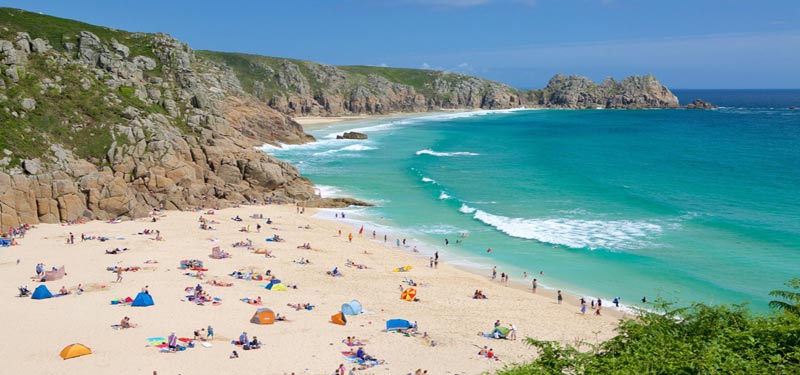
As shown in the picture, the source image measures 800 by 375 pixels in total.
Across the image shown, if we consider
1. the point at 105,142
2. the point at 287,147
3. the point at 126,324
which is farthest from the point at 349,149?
the point at 126,324

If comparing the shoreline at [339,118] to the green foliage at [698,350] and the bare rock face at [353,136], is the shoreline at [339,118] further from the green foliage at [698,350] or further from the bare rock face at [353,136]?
the green foliage at [698,350]

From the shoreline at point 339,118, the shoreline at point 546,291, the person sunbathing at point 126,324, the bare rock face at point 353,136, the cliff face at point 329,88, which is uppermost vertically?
the cliff face at point 329,88

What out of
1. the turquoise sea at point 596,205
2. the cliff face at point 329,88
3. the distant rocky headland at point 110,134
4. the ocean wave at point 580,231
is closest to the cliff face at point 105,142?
the distant rocky headland at point 110,134

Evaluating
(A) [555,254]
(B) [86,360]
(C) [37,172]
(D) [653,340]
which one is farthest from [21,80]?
(D) [653,340]

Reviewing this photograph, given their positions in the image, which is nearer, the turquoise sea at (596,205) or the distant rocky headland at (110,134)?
the turquoise sea at (596,205)

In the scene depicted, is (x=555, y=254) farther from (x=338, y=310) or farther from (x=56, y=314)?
(x=56, y=314)

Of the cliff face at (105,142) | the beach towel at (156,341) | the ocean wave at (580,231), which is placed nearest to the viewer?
the beach towel at (156,341)

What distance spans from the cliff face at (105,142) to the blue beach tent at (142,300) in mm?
16768

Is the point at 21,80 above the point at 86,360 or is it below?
above

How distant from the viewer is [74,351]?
21.3 meters

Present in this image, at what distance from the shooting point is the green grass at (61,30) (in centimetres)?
6425

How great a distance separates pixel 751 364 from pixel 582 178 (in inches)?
2103

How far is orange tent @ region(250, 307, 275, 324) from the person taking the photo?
25513 mm

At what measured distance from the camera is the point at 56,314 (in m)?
25.2
